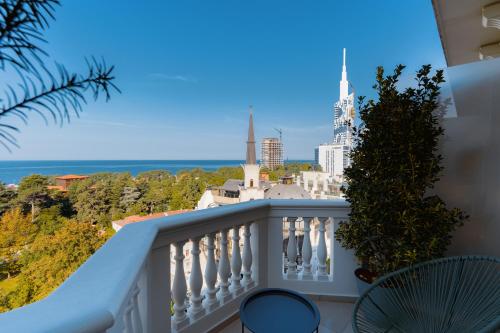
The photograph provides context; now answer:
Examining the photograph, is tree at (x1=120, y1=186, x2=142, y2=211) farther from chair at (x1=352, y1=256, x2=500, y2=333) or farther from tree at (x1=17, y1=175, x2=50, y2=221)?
chair at (x1=352, y1=256, x2=500, y2=333)

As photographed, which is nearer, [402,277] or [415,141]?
[402,277]

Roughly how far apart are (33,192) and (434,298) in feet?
7.25

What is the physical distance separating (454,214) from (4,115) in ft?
7.53

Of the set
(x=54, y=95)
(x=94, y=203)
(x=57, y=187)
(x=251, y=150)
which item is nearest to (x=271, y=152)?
(x=251, y=150)

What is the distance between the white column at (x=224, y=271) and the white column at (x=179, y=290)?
35cm

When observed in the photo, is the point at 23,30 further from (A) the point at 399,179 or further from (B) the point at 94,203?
(A) the point at 399,179

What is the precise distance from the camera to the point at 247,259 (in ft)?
6.87

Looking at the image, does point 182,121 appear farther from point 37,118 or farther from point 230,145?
point 37,118

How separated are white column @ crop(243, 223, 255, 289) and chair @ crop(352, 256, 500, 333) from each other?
88 cm

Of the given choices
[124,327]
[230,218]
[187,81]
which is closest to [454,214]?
[230,218]

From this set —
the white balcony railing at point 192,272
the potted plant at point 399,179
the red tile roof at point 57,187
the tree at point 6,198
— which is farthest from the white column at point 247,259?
the tree at point 6,198

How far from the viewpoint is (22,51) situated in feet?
1.56

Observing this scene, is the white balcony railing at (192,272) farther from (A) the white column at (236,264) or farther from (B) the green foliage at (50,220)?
(B) the green foliage at (50,220)

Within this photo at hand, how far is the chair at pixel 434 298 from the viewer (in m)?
1.41
